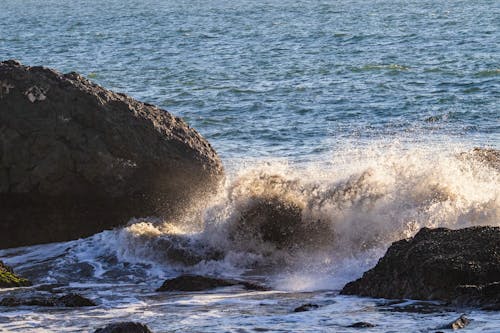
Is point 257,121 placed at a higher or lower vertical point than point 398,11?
lower

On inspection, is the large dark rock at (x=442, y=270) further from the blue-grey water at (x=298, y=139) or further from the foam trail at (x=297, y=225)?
the foam trail at (x=297, y=225)

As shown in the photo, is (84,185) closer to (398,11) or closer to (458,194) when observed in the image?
(458,194)

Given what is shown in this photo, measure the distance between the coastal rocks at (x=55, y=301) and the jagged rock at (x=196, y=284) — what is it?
85 centimetres

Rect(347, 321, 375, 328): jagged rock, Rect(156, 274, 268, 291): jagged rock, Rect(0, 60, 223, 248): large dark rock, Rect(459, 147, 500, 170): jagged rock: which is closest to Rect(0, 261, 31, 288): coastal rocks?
Rect(156, 274, 268, 291): jagged rock

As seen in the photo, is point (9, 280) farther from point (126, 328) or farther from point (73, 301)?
point (126, 328)

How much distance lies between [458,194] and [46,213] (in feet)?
14.3

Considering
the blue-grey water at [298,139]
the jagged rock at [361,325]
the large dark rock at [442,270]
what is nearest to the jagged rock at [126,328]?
the blue-grey water at [298,139]

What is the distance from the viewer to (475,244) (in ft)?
27.5

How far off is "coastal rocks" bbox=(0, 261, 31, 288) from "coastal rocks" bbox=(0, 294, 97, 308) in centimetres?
84

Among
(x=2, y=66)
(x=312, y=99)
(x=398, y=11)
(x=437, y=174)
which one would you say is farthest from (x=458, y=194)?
(x=398, y=11)

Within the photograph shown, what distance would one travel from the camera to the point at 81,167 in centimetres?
1175

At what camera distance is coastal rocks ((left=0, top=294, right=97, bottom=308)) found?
28.9ft

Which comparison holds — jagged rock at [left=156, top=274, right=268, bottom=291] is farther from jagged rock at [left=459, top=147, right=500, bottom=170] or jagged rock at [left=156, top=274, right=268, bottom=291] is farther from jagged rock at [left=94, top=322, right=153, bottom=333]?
jagged rock at [left=459, top=147, right=500, bottom=170]

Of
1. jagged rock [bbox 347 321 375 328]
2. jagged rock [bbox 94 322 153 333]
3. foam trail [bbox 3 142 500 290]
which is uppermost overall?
foam trail [bbox 3 142 500 290]
